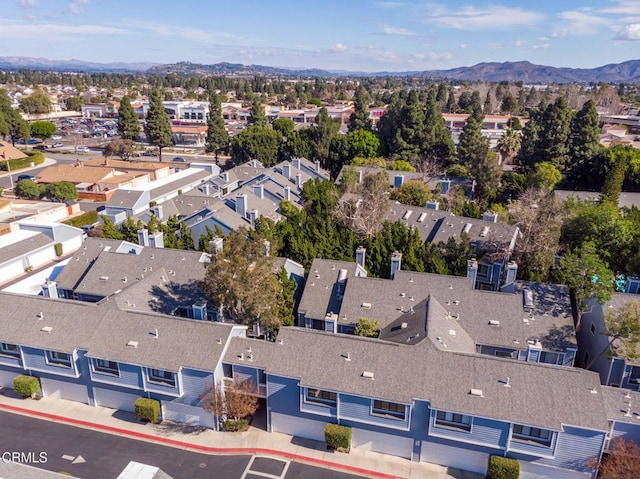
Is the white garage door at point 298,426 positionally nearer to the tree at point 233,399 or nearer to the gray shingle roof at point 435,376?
the tree at point 233,399

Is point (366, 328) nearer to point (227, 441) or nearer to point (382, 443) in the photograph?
point (382, 443)

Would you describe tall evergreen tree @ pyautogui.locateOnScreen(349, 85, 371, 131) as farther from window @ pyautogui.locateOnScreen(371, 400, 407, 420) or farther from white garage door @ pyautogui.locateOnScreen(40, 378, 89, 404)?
window @ pyautogui.locateOnScreen(371, 400, 407, 420)

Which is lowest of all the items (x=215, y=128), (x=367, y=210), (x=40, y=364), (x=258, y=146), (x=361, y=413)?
(x=40, y=364)

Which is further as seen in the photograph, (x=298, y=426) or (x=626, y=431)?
(x=298, y=426)

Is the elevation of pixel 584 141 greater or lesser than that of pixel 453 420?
greater

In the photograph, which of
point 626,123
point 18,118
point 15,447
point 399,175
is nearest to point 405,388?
point 15,447

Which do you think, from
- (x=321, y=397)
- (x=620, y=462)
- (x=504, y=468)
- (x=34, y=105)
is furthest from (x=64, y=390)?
(x=34, y=105)

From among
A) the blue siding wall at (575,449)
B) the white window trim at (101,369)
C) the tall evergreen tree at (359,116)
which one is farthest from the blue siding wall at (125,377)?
the tall evergreen tree at (359,116)

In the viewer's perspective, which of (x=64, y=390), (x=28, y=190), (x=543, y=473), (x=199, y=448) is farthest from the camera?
(x=28, y=190)
